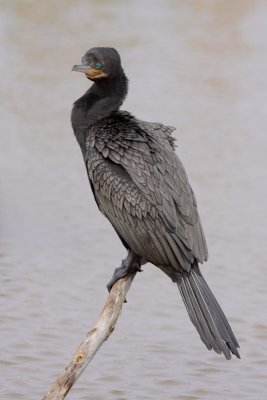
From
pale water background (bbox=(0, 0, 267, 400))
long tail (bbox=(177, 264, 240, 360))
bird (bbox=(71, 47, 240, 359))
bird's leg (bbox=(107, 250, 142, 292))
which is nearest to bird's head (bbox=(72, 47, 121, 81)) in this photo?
bird (bbox=(71, 47, 240, 359))

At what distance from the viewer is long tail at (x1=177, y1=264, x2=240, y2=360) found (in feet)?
21.4

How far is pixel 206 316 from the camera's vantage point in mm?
6594

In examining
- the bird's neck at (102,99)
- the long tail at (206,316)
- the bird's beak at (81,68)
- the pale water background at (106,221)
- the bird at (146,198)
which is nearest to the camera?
the long tail at (206,316)

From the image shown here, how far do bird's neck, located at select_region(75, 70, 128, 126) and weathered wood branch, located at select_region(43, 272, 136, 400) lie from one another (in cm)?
115

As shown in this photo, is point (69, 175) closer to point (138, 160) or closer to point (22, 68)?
point (22, 68)

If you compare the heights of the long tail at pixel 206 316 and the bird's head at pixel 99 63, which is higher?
the bird's head at pixel 99 63

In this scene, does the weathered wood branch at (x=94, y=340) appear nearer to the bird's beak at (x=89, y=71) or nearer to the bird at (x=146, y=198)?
the bird at (x=146, y=198)

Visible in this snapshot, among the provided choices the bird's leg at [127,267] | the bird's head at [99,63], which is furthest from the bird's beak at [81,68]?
the bird's leg at [127,267]

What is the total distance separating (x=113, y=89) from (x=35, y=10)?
13336 millimetres

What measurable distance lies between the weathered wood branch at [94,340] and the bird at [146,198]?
0.45 ft

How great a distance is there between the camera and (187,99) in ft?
54.9

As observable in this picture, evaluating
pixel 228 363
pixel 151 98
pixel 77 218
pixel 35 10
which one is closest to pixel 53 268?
pixel 77 218

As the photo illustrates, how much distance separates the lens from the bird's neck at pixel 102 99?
725cm

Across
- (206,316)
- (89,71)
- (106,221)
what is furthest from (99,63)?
(106,221)
